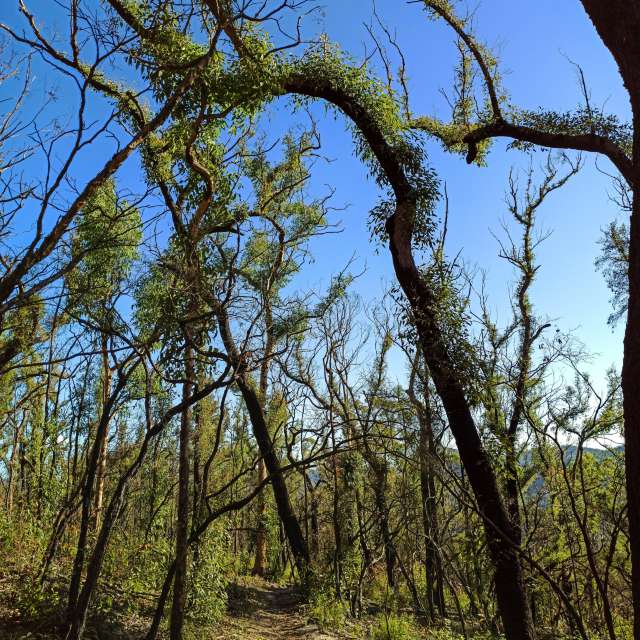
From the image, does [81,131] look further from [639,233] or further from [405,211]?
[405,211]

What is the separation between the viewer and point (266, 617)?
9383mm

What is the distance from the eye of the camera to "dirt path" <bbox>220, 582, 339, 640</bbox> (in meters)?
8.09

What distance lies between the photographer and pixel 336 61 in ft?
24.5

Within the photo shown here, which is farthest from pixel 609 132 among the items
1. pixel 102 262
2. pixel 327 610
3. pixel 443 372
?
pixel 327 610

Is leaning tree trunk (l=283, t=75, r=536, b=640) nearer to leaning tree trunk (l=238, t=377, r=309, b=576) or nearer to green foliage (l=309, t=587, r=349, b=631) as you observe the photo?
green foliage (l=309, t=587, r=349, b=631)

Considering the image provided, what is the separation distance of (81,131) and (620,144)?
23.6 ft

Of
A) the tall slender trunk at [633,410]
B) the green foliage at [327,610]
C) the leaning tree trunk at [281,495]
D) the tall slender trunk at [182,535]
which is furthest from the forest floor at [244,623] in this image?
the tall slender trunk at [633,410]

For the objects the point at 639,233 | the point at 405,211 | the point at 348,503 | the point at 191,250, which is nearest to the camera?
the point at 639,233

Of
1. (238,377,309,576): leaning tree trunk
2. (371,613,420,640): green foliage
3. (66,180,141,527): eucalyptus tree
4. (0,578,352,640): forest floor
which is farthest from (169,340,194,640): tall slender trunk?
(238,377,309,576): leaning tree trunk

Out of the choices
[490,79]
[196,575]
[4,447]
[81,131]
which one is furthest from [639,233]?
[4,447]

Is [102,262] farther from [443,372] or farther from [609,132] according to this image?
[609,132]

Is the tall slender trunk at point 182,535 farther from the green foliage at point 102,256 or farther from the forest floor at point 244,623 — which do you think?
the forest floor at point 244,623

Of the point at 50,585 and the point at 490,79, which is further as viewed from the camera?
the point at 490,79

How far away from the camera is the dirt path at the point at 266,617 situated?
8.09 m
